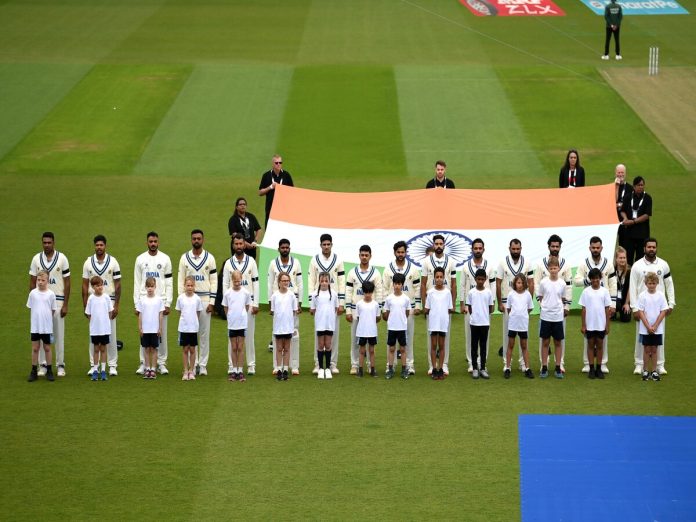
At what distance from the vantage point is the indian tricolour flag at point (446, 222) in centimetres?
2088

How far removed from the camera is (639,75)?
1491 inches

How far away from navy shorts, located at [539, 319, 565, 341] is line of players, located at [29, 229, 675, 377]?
0.30 m

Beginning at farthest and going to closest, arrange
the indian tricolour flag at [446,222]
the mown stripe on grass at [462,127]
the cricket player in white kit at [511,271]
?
1. the mown stripe on grass at [462,127]
2. the indian tricolour flag at [446,222]
3. the cricket player in white kit at [511,271]

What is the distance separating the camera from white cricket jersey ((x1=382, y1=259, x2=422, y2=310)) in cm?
1842

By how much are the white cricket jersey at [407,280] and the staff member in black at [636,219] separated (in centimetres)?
473

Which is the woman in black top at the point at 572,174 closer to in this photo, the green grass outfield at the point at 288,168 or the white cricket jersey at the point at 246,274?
the green grass outfield at the point at 288,168

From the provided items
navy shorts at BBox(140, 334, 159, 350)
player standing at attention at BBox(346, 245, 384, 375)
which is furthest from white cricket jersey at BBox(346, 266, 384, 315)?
navy shorts at BBox(140, 334, 159, 350)

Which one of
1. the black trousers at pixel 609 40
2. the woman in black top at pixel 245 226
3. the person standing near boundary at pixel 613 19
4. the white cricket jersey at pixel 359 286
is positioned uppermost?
the person standing near boundary at pixel 613 19

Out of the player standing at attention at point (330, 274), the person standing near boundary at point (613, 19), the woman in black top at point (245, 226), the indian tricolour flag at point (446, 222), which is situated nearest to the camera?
the player standing at attention at point (330, 274)

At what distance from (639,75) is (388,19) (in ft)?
37.4

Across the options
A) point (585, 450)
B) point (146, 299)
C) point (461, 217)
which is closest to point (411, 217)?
point (461, 217)

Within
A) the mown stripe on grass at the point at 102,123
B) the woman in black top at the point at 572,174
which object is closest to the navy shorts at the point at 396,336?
the woman in black top at the point at 572,174

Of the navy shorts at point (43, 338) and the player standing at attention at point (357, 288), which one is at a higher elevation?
the player standing at attention at point (357, 288)

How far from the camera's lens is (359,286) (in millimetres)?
18281
